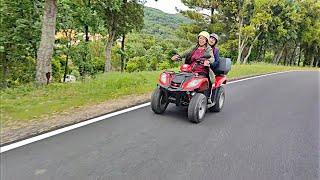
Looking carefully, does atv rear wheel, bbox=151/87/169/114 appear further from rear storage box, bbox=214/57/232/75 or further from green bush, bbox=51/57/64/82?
green bush, bbox=51/57/64/82

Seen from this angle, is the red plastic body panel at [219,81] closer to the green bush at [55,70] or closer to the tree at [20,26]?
the tree at [20,26]

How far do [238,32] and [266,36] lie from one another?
504 cm

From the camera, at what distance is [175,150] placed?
5195mm

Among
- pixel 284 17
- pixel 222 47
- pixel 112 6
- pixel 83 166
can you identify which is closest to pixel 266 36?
pixel 284 17

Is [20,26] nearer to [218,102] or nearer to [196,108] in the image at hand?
[218,102]

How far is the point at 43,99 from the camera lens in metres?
8.35

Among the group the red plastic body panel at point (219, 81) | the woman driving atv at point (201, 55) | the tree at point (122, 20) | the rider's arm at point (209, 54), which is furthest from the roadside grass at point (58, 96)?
the tree at point (122, 20)

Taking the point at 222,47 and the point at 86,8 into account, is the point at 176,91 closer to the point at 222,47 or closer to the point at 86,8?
the point at 86,8

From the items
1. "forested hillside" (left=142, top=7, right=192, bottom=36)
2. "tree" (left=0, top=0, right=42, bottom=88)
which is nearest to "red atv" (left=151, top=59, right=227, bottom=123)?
"tree" (left=0, top=0, right=42, bottom=88)

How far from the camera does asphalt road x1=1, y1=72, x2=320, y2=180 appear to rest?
4.27 meters

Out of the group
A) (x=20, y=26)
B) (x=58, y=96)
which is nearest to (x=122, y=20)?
(x=20, y=26)

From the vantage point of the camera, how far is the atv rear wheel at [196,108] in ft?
22.3

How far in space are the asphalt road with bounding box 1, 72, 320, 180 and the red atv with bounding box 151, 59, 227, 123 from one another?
9.0 inches

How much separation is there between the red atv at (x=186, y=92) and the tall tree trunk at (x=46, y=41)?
4610 mm
